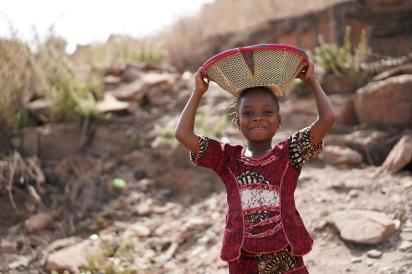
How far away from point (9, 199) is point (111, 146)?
1257 mm

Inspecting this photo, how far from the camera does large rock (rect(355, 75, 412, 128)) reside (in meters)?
4.36

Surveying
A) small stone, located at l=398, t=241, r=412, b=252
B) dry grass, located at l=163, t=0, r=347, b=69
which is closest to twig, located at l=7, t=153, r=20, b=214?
small stone, located at l=398, t=241, r=412, b=252

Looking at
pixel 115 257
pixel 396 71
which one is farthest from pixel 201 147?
pixel 396 71

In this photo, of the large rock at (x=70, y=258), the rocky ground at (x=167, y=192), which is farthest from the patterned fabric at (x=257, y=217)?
the large rock at (x=70, y=258)

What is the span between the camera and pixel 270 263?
1.94 metres

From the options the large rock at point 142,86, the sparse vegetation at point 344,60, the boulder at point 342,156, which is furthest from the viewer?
the large rock at point 142,86

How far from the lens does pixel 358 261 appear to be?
2922mm

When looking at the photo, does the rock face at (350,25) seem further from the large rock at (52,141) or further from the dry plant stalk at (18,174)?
the dry plant stalk at (18,174)

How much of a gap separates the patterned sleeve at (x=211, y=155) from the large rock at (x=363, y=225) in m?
1.43

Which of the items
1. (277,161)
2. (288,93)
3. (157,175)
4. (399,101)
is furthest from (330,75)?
(277,161)

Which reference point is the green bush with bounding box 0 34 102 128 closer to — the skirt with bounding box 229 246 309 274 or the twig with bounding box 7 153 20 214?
the twig with bounding box 7 153 20 214

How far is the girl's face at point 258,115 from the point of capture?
6.55 ft

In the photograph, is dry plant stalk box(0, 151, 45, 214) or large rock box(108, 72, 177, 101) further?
large rock box(108, 72, 177, 101)

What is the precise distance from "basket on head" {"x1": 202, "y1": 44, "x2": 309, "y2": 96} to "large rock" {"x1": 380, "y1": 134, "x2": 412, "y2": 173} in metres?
2.21
